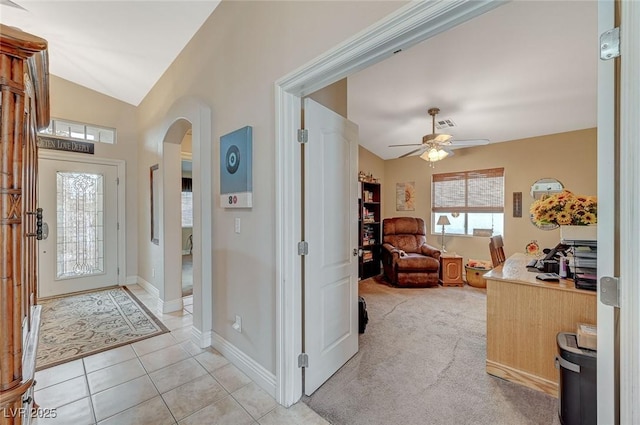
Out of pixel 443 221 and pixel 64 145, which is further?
pixel 443 221

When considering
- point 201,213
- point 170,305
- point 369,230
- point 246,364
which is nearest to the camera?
point 246,364

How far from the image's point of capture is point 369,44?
1295 millimetres

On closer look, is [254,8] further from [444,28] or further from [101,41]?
[101,41]

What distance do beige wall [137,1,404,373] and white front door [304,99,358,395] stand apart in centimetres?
26

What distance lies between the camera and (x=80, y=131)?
4.40 meters

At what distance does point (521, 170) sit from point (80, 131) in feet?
24.0

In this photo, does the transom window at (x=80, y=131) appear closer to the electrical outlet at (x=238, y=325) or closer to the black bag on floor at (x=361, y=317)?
the electrical outlet at (x=238, y=325)

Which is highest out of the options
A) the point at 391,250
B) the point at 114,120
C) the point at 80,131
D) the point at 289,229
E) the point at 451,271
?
the point at 114,120

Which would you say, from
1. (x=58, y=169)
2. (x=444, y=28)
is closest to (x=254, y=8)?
(x=444, y=28)

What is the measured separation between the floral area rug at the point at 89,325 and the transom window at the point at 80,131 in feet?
8.12

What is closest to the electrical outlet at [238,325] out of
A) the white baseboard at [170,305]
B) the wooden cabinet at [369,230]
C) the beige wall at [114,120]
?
the white baseboard at [170,305]

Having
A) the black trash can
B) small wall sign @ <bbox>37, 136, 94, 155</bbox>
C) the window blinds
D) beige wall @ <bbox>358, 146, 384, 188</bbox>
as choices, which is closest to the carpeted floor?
the black trash can

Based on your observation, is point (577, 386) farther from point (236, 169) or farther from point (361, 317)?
point (236, 169)

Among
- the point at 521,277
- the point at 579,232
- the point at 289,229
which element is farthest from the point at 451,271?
the point at 289,229
